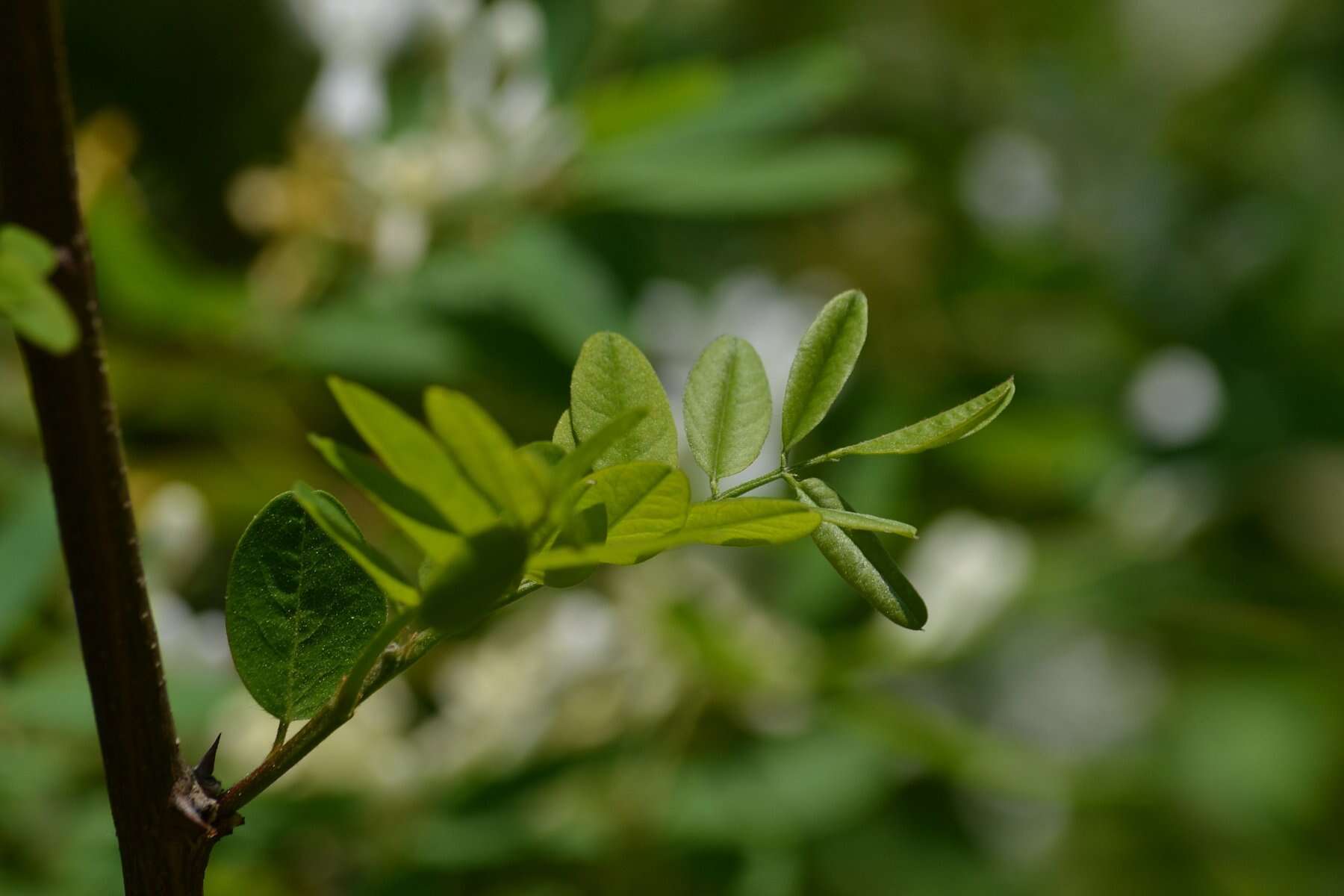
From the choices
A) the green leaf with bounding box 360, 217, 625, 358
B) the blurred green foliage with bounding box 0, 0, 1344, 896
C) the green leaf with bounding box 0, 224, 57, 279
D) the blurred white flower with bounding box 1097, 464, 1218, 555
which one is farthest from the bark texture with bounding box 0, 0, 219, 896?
the blurred white flower with bounding box 1097, 464, 1218, 555

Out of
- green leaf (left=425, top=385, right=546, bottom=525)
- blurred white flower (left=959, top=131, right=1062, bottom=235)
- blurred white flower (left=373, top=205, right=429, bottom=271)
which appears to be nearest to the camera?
green leaf (left=425, top=385, right=546, bottom=525)

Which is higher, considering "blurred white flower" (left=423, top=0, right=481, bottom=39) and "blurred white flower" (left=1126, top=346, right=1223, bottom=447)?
"blurred white flower" (left=423, top=0, right=481, bottom=39)

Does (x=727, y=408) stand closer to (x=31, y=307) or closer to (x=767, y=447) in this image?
(x=31, y=307)

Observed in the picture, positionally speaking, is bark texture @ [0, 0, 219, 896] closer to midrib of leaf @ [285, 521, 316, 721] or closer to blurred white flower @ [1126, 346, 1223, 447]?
midrib of leaf @ [285, 521, 316, 721]

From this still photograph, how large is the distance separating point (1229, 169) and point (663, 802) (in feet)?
3.20

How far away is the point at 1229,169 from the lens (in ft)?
4.59

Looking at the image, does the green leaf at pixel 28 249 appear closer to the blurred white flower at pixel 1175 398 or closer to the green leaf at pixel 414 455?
the green leaf at pixel 414 455

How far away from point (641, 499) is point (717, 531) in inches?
0.7

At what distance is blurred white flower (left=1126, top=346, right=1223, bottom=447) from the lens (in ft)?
3.45

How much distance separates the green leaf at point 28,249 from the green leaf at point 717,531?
0.32ft

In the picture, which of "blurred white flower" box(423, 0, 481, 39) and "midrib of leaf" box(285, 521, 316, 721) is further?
"blurred white flower" box(423, 0, 481, 39)

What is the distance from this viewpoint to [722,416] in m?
0.30

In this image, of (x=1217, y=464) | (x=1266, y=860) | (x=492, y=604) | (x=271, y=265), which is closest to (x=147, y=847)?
(x=492, y=604)

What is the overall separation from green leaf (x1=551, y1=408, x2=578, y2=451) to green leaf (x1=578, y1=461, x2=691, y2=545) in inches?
1.1
